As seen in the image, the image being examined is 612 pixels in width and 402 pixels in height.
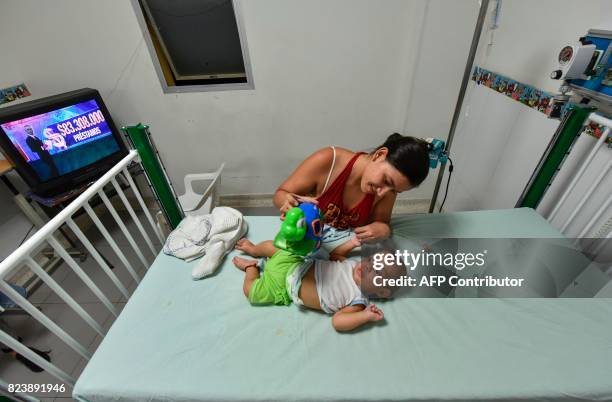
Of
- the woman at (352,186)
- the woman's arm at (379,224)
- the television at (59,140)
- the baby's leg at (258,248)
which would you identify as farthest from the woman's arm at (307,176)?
the television at (59,140)

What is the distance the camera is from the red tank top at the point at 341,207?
125 centimetres

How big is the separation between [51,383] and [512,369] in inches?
83.2

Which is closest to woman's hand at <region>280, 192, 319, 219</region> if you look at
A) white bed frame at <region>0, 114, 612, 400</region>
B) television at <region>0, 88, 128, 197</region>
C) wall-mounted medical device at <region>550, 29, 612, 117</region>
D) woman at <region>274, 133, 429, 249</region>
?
woman at <region>274, 133, 429, 249</region>

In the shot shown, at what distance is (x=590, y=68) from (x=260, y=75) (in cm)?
181

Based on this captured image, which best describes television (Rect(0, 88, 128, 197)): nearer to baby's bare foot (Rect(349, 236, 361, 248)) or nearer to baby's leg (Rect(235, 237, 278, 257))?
baby's leg (Rect(235, 237, 278, 257))

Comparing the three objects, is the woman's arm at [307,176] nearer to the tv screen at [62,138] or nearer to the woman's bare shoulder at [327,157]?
the woman's bare shoulder at [327,157]

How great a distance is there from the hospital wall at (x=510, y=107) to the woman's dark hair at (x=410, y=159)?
2.88 ft

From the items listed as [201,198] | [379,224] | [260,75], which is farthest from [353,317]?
[260,75]

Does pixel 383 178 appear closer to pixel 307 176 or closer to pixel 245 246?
pixel 307 176

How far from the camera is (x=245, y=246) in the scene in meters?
1.35

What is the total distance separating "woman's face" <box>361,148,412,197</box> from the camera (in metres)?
1.01

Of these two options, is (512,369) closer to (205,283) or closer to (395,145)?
(395,145)

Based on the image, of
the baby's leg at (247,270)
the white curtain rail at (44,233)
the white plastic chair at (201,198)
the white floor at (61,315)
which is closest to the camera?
the white curtain rail at (44,233)

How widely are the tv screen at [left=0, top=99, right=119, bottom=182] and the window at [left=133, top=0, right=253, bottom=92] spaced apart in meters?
0.57
